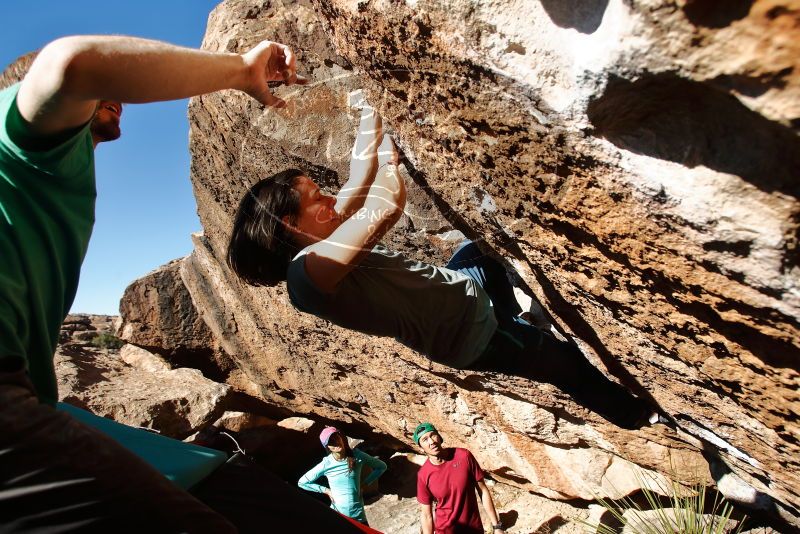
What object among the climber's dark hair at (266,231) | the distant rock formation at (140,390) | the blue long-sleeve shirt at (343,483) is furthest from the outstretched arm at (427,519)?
the distant rock formation at (140,390)

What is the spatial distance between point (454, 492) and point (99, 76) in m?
3.40

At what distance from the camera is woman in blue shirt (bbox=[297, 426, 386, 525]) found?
432 cm

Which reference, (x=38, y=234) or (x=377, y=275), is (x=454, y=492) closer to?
(x=377, y=275)

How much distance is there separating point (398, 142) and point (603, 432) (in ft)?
8.36

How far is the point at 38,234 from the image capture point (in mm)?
1105

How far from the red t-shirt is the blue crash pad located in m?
2.43

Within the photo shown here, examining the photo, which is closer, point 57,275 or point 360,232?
point 57,275

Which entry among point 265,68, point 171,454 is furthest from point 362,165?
point 171,454

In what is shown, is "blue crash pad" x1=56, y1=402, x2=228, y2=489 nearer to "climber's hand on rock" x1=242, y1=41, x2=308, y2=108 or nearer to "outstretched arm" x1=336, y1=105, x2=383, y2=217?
"outstretched arm" x1=336, y1=105, x2=383, y2=217

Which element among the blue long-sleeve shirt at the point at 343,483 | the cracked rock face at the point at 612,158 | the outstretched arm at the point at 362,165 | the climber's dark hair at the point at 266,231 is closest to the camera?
the cracked rock face at the point at 612,158

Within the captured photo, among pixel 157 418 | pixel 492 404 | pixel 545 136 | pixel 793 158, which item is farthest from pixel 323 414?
pixel 793 158

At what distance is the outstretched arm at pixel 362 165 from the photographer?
5.12ft

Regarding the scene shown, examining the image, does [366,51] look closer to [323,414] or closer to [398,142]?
[398,142]

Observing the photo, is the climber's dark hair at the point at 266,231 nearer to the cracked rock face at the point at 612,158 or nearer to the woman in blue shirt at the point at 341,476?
the cracked rock face at the point at 612,158
